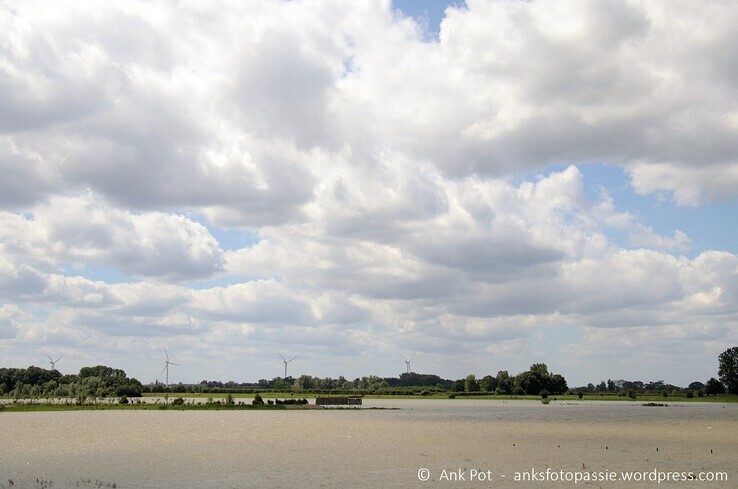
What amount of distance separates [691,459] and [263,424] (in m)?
55.4

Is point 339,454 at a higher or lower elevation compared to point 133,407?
lower

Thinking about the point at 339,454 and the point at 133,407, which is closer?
the point at 339,454

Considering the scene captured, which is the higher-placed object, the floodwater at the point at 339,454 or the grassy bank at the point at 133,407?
the grassy bank at the point at 133,407

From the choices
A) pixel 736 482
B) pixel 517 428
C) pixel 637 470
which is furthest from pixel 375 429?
pixel 736 482

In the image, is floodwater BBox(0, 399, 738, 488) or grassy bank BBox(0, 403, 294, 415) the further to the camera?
grassy bank BBox(0, 403, 294, 415)

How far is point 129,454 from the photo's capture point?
54.9m

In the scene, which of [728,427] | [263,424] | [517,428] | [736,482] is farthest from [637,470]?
[263,424]

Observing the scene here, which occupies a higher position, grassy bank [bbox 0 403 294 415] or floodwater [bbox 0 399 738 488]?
grassy bank [bbox 0 403 294 415]

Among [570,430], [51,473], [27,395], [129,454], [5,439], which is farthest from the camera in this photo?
[27,395]

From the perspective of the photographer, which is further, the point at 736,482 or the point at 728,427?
the point at 728,427

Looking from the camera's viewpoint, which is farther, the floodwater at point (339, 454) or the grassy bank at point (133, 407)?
the grassy bank at point (133, 407)

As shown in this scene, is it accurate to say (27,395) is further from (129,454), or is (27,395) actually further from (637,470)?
(637,470)

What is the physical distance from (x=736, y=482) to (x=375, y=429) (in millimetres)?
48411

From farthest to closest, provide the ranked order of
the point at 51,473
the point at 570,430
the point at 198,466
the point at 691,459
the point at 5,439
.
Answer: the point at 570,430
the point at 5,439
the point at 691,459
the point at 198,466
the point at 51,473
